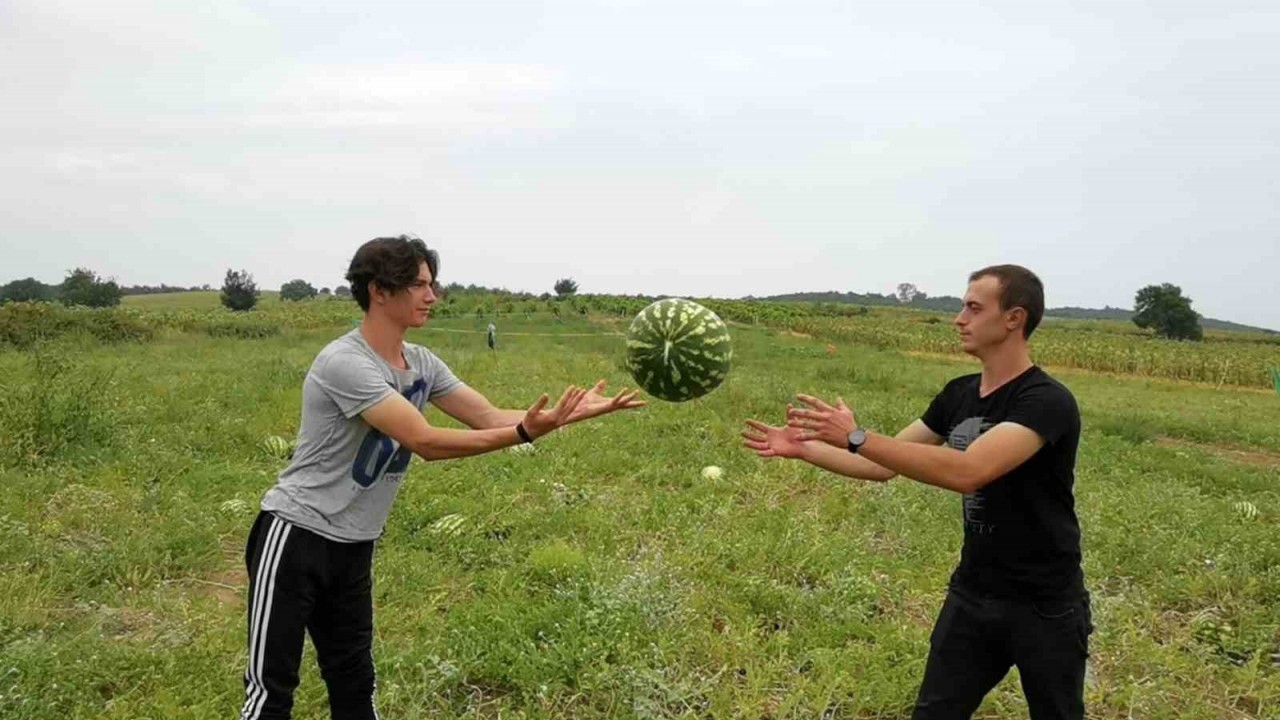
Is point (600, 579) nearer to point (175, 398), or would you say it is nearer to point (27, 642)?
point (27, 642)

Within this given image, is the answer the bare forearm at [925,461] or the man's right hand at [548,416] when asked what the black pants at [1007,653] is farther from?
the man's right hand at [548,416]

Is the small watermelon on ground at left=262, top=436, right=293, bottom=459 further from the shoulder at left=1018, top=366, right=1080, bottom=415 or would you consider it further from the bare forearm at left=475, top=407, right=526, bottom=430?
the shoulder at left=1018, top=366, right=1080, bottom=415

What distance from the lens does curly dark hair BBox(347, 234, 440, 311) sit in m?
3.36

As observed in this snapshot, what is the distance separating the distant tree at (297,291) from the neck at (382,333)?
268 ft

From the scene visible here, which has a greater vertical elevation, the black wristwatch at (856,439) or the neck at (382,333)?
the neck at (382,333)

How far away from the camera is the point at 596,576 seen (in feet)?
18.5

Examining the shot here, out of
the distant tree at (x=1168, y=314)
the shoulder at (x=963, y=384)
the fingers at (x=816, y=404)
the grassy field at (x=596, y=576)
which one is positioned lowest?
the grassy field at (x=596, y=576)

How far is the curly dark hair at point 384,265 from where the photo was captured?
336cm


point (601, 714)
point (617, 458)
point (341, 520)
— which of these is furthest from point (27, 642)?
point (617, 458)

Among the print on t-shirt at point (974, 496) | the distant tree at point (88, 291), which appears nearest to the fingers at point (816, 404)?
the print on t-shirt at point (974, 496)

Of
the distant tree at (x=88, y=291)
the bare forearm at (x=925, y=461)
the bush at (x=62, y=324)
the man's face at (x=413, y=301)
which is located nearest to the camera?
the bare forearm at (x=925, y=461)

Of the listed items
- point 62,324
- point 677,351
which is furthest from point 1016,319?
point 62,324

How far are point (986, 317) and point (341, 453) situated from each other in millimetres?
2635

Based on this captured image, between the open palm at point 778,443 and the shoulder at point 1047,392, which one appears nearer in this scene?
the shoulder at point 1047,392
